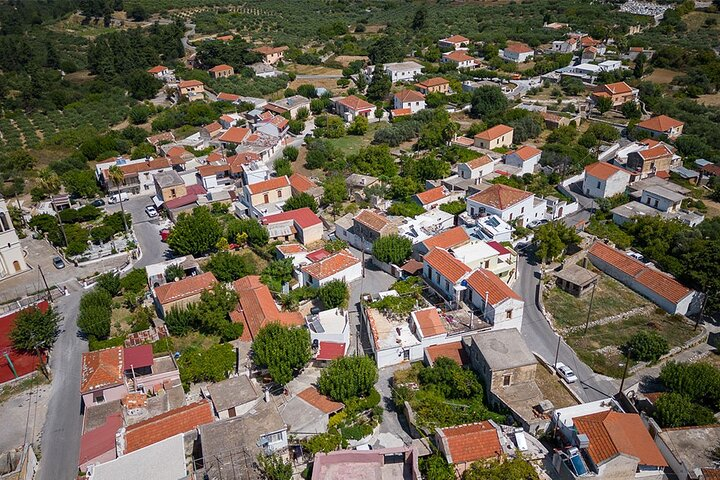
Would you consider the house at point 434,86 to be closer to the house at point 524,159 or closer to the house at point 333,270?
the house at point 524,159

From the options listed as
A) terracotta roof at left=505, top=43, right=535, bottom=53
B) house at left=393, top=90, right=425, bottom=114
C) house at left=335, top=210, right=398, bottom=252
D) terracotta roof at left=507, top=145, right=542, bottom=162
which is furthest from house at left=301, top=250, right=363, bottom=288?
terracotta roof at left=505, top=43, right=535, bottom=53

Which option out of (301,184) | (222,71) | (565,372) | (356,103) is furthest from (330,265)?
(222,71)

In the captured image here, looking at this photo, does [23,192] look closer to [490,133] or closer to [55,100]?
[55,100]

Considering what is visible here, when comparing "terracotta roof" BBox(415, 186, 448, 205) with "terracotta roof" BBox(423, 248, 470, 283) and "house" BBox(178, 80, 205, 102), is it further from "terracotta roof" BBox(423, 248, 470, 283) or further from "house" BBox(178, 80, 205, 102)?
"house" BBox(178, 80, 205, 102)

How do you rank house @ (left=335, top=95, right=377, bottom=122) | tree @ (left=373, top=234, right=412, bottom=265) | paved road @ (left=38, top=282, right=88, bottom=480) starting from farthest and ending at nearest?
house @ (left=335, top=95, right=377, bottom=122)
tree @ (left=373, top=234, right=412, bottom=265)
paved road @ (left=38, top=282, right=88, bottom=480)

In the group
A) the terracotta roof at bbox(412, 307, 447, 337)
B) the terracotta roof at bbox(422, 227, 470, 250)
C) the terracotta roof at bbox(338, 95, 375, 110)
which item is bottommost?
the terracotta roof at bbox(338, 95, 375, 110)
